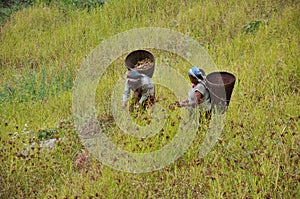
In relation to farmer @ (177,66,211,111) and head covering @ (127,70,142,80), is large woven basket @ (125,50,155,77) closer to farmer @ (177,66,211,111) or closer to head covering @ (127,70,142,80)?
head covering @ (127,70,142,80)

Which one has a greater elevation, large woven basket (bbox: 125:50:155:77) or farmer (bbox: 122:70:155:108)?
large woven basket (bbox: 125:50:155:77)

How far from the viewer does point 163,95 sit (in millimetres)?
4980

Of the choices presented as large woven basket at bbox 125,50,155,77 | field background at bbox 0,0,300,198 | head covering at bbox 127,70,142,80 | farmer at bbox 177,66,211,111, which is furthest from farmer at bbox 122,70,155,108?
farmer at bbox 177,66,211,111

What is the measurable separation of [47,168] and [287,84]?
116 inches

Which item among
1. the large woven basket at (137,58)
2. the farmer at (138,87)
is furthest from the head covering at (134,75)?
the large woven basket at (137,58)

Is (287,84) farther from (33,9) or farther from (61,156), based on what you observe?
(33,9)

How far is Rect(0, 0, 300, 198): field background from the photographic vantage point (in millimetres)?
3402

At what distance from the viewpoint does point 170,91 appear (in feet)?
16.6

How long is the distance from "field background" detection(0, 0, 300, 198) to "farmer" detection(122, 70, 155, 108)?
1.26 feet

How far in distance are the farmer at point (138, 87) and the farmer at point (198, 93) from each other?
20.5 inches

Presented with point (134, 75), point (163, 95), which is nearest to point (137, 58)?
point (134, 75)

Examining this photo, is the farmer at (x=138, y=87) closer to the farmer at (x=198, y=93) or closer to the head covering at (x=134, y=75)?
the head covering at (x=134, y=75)

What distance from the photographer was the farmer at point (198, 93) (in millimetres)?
4113

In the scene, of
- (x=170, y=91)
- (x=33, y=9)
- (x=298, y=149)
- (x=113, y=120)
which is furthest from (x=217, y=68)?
(x=33, y=9)
